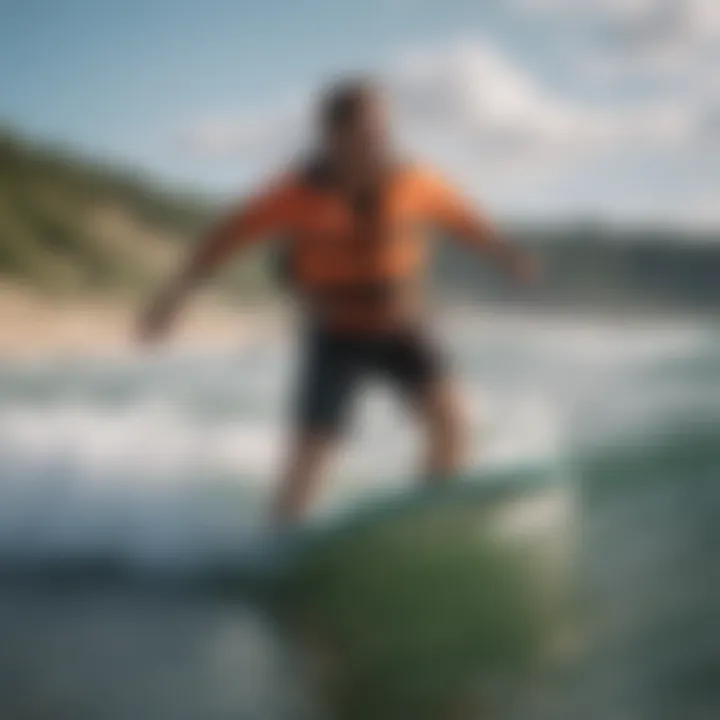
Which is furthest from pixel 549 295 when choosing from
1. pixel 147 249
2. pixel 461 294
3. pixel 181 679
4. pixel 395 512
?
pixel 181 679

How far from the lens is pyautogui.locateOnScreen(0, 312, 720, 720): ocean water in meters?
1.10

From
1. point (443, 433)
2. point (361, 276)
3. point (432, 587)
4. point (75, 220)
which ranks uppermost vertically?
point (75, 220)

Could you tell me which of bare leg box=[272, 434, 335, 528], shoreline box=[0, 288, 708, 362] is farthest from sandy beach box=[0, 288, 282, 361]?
bare leg box=[272, 434, 335, 528]

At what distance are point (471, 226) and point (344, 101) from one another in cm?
16

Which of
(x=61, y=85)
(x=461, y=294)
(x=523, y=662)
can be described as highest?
(x=61, y=85)

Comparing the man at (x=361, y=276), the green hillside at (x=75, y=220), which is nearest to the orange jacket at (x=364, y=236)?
the man at (x=361, y=276)

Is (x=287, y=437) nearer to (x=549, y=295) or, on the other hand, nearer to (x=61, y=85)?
(x=549, y=295)

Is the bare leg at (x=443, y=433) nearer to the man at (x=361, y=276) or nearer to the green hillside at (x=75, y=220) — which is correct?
the man at (x=361, y=276)

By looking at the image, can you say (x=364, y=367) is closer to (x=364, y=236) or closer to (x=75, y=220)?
(x=364, y=236)

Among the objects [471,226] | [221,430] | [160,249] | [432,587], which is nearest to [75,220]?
[160,249]

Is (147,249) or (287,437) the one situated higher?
(147,249)

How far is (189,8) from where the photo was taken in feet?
3.92

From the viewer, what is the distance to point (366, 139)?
3.72 feet

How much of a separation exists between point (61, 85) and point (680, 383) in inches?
25.4
